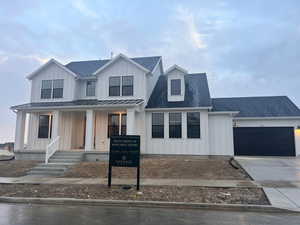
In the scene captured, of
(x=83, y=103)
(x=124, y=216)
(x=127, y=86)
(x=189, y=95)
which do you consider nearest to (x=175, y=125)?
(x=189, y=95)

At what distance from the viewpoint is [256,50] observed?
28828 mm

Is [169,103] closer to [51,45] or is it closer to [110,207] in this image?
[110,207]

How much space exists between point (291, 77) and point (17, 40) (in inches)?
1421

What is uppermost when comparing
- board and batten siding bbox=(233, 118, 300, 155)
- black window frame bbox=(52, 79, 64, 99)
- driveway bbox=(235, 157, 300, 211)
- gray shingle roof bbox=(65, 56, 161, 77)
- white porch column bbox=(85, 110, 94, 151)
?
gray shingle roof bbox=(65, 56, 161, 77)

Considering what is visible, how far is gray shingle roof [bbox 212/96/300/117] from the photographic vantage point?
19000 mm

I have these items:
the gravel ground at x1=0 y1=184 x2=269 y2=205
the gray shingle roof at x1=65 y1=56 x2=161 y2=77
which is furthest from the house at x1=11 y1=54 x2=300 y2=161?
the gravel ground at x1=0 y1=184 x2=269 y2=205

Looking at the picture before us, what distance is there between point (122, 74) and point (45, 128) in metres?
6.86

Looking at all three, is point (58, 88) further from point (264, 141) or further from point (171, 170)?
point (264, 141)

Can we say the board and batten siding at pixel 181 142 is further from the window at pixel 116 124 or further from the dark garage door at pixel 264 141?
the dark garage door at pixel 264 141

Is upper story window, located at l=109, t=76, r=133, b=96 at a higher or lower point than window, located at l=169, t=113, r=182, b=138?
higher

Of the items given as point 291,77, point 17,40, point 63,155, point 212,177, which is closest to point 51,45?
point 17,40

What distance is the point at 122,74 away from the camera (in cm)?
1631

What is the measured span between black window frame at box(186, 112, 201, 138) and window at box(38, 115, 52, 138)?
9.88 m

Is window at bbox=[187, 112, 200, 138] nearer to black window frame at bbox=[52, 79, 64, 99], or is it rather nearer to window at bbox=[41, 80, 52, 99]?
black window frame at bbox=[52, 79, 64, 99]
